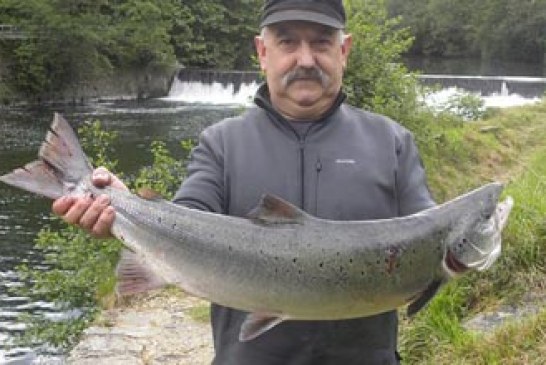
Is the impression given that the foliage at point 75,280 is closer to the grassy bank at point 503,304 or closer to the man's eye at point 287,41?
the grassy bank at point 503,304

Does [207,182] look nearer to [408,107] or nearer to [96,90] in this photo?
[408,107]

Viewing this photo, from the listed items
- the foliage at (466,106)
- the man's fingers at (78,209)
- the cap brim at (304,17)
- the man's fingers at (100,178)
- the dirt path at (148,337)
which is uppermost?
the cap brim at (304,17)

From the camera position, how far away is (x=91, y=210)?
2846 mm

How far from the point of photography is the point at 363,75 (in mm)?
10492

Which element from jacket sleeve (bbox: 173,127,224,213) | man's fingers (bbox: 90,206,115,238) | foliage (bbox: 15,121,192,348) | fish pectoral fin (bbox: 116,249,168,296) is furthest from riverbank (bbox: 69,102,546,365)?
man's fingers (bbox: 90,206,115,238)

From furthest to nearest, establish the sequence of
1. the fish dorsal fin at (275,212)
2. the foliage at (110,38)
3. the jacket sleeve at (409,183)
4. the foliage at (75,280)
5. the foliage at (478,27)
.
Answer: the foliage at (478,27)
the foliage at (110,38)
the foliage at (75,280)
the jacket sleeve at (409,183)
the fish dorsal fin at (275,212)

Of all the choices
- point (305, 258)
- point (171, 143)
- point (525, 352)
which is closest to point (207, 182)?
point (305, 258)

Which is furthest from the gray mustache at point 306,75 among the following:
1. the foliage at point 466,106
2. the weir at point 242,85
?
the weir at point 242,85

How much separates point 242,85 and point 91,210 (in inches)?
1477

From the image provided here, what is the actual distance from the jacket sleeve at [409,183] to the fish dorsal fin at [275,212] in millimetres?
496

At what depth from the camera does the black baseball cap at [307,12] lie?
2.95m

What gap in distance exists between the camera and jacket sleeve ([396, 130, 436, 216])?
2928 millimetres

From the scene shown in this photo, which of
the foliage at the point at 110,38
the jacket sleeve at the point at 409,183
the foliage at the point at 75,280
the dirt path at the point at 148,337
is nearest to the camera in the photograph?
the jacket sleeve at the point at 409,183

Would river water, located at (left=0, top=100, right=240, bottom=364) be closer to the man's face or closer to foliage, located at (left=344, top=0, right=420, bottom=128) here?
foliage, located at (left=344, top=0, right=420, bottom=128)
